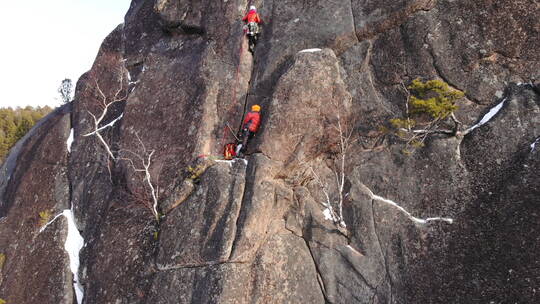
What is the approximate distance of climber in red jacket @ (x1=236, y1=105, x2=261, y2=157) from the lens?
507 inches

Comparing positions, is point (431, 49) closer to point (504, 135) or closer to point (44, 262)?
point (504, 135)

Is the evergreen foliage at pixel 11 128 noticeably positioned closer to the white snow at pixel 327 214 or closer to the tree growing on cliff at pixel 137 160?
the tree growing on cliff at pixel 137 160

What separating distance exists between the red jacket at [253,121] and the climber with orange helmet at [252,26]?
3.41 meters

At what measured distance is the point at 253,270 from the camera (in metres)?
10.8

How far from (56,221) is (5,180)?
662 centimetres

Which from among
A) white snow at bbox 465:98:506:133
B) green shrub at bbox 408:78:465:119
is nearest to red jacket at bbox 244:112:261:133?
green shrub at bbox 408:78:465:119

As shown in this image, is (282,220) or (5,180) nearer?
(282,220)

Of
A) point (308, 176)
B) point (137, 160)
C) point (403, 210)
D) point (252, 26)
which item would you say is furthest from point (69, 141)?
point (403, 210)

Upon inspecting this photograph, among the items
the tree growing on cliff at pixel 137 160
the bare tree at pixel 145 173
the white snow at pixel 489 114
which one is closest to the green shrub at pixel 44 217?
the tree growing on cliff at pixel 137 160

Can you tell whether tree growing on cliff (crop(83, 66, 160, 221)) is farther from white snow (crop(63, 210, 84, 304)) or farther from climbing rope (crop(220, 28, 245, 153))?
climbing rope (crop(220, 28, 245, 153))

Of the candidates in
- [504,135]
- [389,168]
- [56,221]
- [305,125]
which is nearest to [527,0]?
[504,135]

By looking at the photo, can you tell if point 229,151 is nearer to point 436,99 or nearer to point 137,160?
point 137,160

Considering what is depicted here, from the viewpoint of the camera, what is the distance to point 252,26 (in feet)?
48.7

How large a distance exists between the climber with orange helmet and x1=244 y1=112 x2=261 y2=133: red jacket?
3409 millimetres
